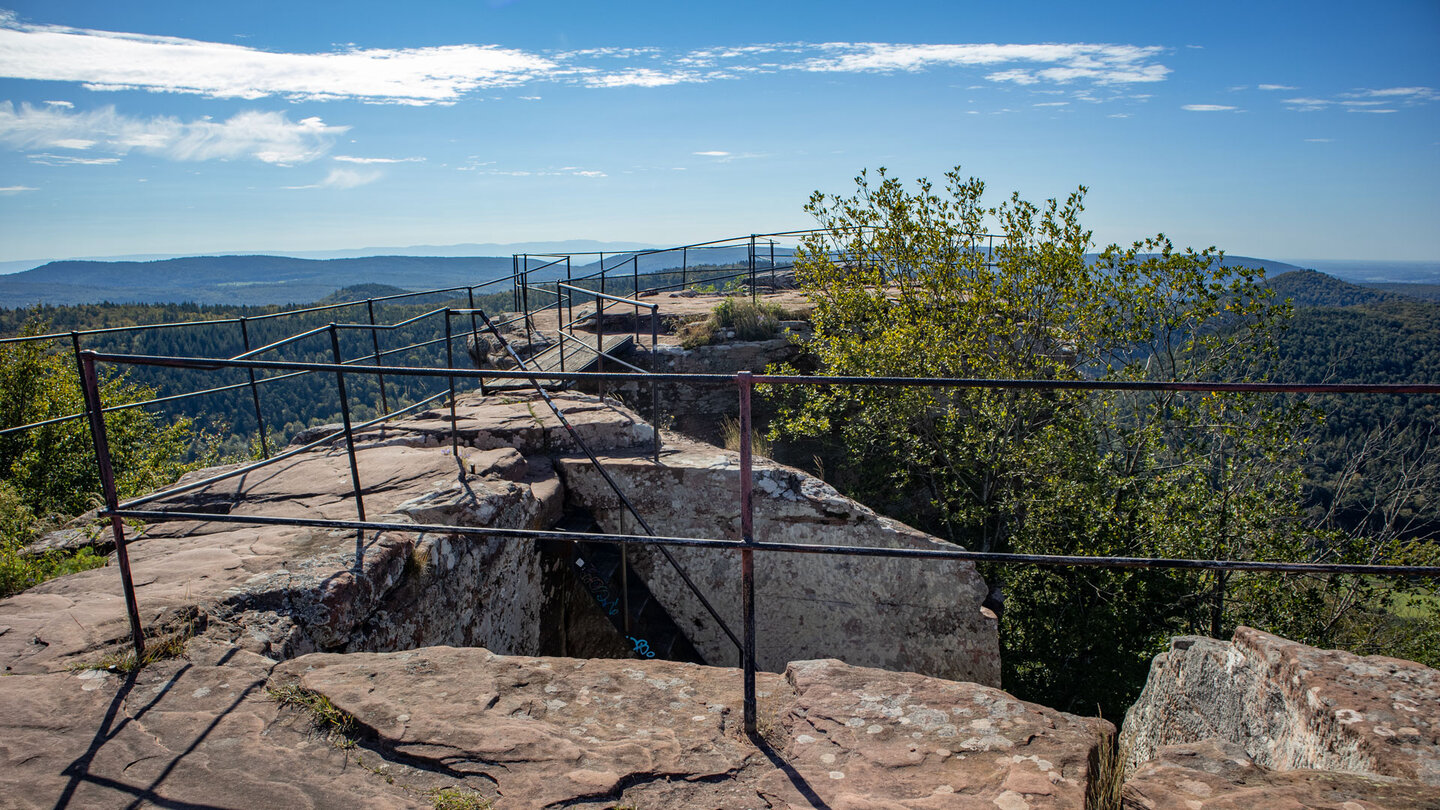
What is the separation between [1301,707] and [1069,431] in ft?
31.0

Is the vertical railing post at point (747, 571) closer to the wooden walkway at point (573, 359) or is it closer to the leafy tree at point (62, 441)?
the wooden walkway at point (573, 359)

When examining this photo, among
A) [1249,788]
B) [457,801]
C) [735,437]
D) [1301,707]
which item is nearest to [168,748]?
[457,801]

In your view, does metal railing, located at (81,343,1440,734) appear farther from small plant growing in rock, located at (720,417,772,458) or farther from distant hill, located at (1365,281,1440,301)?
distant hill, located at (1365,281,1440,301)

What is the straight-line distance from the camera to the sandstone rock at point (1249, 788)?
6.61 ft

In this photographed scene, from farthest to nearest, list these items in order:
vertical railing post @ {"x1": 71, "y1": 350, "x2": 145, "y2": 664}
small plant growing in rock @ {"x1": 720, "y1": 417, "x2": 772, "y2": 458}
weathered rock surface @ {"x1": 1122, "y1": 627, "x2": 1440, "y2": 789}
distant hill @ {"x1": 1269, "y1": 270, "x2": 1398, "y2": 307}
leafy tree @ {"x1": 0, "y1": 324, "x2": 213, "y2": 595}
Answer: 1. distant hill @ {"x1": 1269, "y1": 270, "x2": 1398, "y2": 307}
2. leafy tree @ {"x1": 0, "y1": 324, "x2": 213, "y2": 595}
3. small plant growing in rock @ {"x1": 720, "y1": 417, "x2": 772, "y2": 458}
4. vertical railing post @ {"x1": 71, "y1": 350, "x2": 145, "y2": 664}
5. weathered rock surface @ {"x1": 1122, "y1": 627, "x2": 1440, "y2": 789}

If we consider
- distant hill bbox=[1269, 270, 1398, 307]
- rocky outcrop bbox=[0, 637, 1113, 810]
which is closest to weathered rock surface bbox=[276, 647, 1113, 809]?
rocky outcrop bbox=[0, 637, 1113, 810]

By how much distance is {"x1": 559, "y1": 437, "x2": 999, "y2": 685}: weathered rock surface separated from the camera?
21.9 feet

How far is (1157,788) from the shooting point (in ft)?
6.98

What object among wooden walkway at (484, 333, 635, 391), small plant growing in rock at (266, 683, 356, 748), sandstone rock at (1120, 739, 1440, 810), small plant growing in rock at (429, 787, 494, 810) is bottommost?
small plant growing in rock at (429, 787, 494, 810)

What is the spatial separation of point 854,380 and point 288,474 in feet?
15.1

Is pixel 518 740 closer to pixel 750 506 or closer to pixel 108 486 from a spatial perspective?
pixel 750 506

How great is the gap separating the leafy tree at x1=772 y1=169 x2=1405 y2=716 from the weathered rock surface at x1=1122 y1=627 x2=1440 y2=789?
7.36 meters

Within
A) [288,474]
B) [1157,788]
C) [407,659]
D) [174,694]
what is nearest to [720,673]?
[407,659]

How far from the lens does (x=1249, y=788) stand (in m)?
2.11
